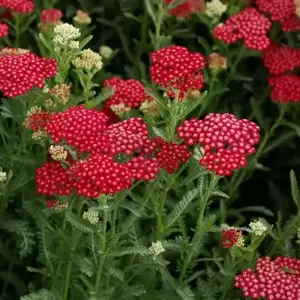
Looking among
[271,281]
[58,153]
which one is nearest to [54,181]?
[58,153]

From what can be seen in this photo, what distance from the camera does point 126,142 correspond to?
105 inches

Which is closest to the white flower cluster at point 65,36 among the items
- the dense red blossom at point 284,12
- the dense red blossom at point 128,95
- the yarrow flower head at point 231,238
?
the dense red blossom at point 128,95

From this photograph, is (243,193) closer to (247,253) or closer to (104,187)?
(247,253)

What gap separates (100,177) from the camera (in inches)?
94.2

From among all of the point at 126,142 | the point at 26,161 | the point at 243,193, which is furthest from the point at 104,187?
the point at 243,193

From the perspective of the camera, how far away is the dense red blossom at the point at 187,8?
13.3 ft

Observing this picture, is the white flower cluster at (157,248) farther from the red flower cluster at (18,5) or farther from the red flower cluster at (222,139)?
the red flower cluster at (18,5)

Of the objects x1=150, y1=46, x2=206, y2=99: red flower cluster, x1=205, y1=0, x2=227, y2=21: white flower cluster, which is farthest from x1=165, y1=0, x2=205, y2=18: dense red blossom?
x1=150, y1=46, x2=206, y2=99: red flower cluster

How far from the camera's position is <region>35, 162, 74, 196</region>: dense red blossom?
104 inches

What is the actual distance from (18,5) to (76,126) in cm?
142

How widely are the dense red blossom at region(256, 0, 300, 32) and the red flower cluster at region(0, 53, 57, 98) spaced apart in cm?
161

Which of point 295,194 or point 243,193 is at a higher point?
point 295,194

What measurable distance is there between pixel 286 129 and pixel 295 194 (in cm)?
123

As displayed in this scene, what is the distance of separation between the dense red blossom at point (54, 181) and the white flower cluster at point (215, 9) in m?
1.76
